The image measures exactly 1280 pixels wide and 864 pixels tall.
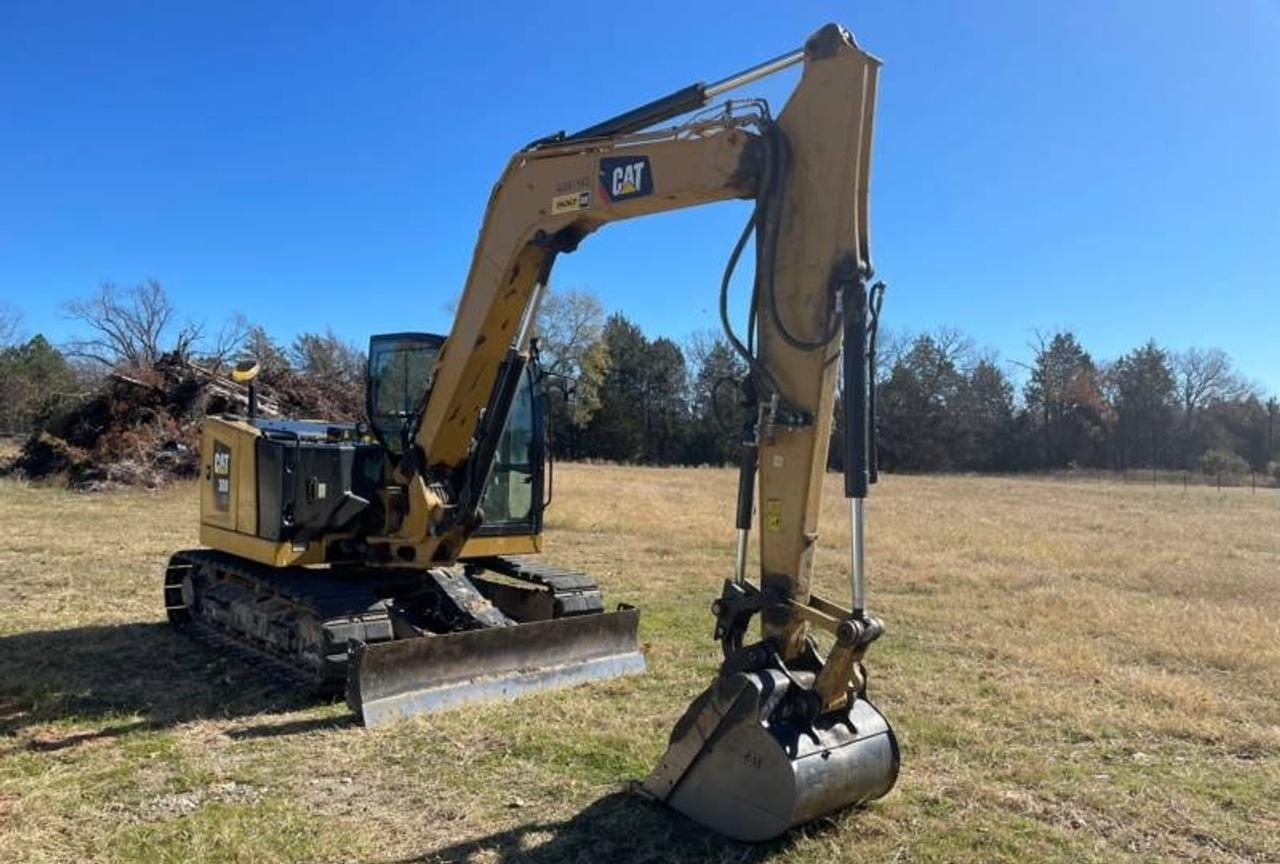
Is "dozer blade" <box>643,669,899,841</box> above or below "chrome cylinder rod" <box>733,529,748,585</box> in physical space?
below

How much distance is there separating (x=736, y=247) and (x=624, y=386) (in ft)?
206

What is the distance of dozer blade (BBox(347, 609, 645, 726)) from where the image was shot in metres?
6.41

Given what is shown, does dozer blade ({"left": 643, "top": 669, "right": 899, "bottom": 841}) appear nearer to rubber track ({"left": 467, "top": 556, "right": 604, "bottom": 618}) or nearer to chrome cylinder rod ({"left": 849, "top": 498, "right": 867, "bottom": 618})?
chrome cylinder rod ({"left": 849, "top": 498, "right": 867, "bottom": 618})

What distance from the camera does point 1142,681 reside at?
302 inches

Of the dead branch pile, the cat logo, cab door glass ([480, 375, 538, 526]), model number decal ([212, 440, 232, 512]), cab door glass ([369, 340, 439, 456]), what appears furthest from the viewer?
the dead branch pile

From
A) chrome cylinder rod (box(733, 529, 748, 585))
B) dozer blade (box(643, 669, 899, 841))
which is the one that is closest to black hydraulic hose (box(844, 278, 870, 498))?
chrome cylinder rod (box(733, 529, 748, 585))

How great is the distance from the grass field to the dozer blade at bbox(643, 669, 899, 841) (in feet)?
0.50

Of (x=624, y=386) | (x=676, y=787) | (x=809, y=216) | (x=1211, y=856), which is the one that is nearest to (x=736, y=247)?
(x=809, y=216)

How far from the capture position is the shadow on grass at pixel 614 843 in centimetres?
441

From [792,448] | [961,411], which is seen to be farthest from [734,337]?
[961,411]

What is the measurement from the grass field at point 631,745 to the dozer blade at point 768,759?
0.15 m

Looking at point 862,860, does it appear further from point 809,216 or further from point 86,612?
point 86,612

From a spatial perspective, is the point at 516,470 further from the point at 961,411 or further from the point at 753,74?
the point at 961,411

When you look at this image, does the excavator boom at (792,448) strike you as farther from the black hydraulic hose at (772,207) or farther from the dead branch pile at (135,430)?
the dead branch pile at (135,430)
